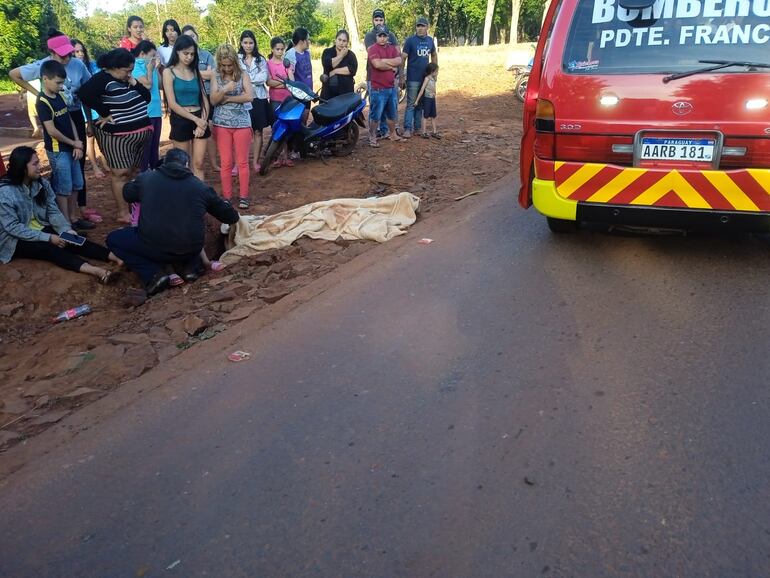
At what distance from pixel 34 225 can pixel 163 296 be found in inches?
53.4

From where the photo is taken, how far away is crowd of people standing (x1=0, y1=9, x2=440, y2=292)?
18.2 feet

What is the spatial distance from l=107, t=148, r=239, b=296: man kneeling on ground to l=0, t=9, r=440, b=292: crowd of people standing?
18 millimetres

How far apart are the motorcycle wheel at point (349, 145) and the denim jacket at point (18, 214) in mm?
4457

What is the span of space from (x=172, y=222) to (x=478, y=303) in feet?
8.67

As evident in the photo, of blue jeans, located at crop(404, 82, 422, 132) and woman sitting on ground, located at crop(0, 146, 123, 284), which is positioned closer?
woman sitting on ground, located at crop(0, 146, 123, 284)

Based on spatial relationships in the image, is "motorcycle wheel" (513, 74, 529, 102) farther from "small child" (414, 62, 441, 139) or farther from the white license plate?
the white license plate

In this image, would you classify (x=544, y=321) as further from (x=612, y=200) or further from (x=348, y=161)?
(x=348, y=161)

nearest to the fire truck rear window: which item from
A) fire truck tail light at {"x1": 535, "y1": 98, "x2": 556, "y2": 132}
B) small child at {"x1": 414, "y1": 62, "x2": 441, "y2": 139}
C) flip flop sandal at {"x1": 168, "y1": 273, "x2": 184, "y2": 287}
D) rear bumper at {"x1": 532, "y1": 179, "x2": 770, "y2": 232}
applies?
fire truck tail light at {"x1": 535, "y1": 98, "x2": 556, "y2": 132}

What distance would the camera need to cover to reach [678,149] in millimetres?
4484

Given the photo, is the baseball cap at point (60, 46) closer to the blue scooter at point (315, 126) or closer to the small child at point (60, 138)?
the small child at point (60, 138)

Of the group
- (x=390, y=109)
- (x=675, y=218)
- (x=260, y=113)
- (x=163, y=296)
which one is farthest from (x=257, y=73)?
(x=675, y=218)

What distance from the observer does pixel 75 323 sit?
5.07 m

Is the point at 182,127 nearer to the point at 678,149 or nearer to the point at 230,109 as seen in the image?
the point at 230,109

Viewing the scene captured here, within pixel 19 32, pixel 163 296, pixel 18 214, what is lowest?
pixel 163 296
